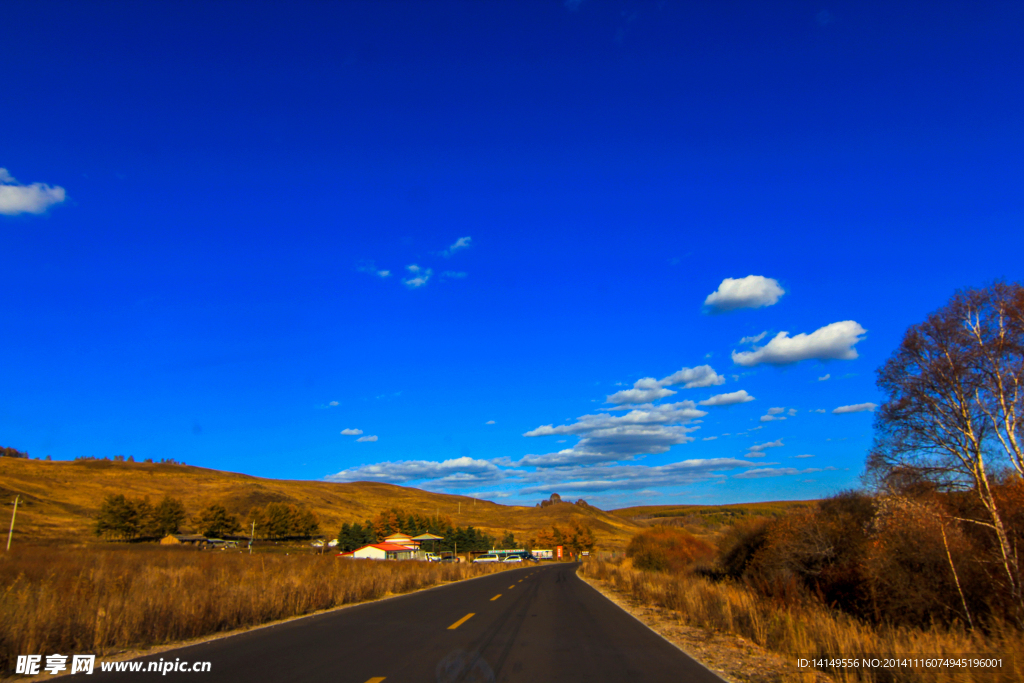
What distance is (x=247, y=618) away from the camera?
11938 millimetres

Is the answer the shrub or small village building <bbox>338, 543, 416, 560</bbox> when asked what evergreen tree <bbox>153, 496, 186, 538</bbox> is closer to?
small village building <bbox>338, 543, 416, 560</bbox>

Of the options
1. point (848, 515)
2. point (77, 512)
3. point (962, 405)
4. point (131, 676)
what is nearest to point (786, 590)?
point (848, 515)

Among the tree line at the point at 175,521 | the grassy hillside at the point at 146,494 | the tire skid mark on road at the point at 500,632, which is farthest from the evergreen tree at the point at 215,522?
the tire skid mark on road at the point at 500,632

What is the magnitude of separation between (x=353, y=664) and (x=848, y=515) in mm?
22590

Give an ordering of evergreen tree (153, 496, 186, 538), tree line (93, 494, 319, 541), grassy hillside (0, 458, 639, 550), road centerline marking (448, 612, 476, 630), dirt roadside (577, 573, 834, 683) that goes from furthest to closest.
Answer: evergreen tree (153, 496, 186, 538) → grassy hillside (0, 458, 639, 550) → tree line (93, 494, 319, 541) → road centerline marking (448, 612, 476, 630) → dirt roadside (577, 573, 834, 683)

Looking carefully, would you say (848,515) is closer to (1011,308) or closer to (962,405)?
(962,405)

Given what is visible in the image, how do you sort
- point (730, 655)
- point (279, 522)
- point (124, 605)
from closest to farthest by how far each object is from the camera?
point (124, 605) < point (730, 655) < point (279, 522)

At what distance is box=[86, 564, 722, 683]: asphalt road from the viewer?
6.98m

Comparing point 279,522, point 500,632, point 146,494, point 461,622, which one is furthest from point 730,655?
point 146,494

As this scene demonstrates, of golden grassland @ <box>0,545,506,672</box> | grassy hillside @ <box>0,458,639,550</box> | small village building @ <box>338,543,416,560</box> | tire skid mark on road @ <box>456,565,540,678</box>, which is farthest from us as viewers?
grassy hillside @ <box>0,458,639,550</box>

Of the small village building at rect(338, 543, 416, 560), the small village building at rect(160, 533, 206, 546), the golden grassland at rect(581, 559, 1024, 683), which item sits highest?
the golden grassland at rect(581, 559, 1024, 683)

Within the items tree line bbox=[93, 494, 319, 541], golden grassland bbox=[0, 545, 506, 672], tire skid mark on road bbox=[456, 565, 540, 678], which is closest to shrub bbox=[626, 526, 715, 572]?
tire skid mark on road bbox=[456, 565, 540, 678]

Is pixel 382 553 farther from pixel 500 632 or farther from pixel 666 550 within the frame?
pixel 500 632

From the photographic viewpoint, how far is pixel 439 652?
28.0ft
